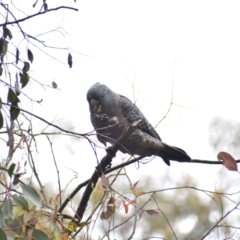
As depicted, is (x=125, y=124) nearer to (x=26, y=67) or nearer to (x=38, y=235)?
(x=26, y=67)

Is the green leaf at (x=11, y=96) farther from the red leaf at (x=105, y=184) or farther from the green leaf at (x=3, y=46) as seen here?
the red leaf at (x=105, y=184)

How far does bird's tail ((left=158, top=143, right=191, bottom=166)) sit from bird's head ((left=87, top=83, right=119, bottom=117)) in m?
0.53

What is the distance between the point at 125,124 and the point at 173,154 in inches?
12.3

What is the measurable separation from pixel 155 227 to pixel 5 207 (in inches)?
372

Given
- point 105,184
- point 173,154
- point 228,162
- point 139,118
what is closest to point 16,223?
point 105,184

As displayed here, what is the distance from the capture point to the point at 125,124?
2.84 meters

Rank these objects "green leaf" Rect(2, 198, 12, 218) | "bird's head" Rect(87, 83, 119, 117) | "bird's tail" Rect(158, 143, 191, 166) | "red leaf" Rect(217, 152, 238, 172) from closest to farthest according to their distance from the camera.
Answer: "green leaf" Rect(2, 198, 12, 218)
"red leaf" Rect(217, 152, 238, 172)
"bird's tail" Rect(158, 143, 191, 166)
"bird's head" Rect(87, 83, 119, 117)

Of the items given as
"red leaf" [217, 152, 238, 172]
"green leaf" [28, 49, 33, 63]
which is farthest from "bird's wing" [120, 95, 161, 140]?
"green leaf" [28, 49, 33, 63]

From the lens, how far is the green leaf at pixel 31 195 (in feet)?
→ 5.22

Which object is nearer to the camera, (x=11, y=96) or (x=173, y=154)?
(x=11, y=96)

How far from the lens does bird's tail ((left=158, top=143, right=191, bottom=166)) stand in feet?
9.56

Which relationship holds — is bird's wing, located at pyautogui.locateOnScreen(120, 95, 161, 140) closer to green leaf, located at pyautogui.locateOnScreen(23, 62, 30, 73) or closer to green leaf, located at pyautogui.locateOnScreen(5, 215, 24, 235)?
green leaf, located at pyautogui.locateOnScreen(23, 62, 30, 73)

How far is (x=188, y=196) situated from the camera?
1285 cm

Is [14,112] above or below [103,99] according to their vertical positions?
below
